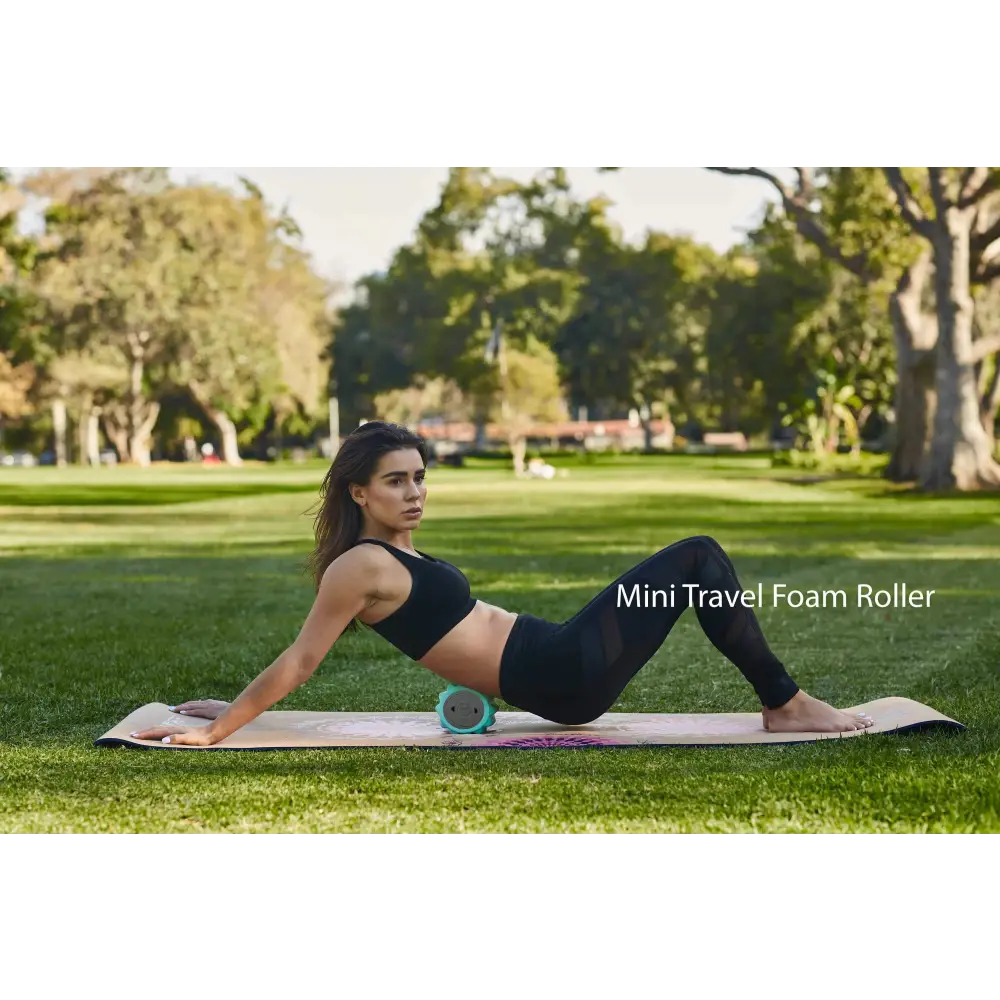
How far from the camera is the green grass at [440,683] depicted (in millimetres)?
4422

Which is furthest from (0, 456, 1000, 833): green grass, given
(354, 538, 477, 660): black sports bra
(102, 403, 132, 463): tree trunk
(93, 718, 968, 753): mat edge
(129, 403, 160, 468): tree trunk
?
(102, 403, 132, 463): tree trunk

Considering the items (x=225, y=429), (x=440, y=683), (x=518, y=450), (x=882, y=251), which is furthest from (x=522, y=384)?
(x=440, y=683)

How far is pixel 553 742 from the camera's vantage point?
5160mm

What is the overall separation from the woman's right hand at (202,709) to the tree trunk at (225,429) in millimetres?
27004

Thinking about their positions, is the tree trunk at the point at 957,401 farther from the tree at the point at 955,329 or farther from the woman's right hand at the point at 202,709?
the woman's right hand at the point at 202,709

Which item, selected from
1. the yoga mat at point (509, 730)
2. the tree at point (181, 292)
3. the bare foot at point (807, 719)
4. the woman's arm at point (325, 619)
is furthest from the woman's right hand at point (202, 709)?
the tree at point (181, 292)

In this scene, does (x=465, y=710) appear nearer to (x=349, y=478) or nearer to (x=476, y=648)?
(x=476, y=648)

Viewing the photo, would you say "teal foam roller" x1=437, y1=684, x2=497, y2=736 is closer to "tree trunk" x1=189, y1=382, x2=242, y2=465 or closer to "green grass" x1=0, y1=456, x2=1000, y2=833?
"green grass" x1=0, y1=456, x2=1000, y2=833

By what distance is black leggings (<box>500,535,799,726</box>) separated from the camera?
4.81 meters

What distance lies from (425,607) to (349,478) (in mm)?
443

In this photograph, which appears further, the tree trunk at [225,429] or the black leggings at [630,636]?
the tree trunk at [225,429]

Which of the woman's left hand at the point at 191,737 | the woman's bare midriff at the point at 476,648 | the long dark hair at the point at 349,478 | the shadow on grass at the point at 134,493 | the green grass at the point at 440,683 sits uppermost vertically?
the long dark hair at the point at 349,478
